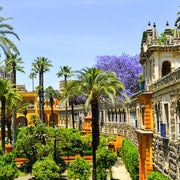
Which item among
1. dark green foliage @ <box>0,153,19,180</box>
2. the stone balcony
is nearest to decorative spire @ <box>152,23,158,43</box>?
the stone balcony

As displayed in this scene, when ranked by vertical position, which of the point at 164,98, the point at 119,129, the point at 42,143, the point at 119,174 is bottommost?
the point at 119,174

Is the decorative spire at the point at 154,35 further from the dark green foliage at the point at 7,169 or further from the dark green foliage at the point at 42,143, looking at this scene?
the dark green foliage at the point at 7,169

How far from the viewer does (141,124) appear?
3344 centimetres

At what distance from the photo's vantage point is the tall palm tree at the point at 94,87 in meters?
29.8

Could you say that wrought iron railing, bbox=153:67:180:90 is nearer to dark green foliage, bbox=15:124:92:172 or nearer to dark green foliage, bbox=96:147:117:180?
dark green foliage, bbox=96:147:117:180

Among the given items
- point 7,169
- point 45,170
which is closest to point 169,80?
point 45,170

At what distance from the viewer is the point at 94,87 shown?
29.8 m

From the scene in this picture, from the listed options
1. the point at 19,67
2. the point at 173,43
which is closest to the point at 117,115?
the point at 19,67

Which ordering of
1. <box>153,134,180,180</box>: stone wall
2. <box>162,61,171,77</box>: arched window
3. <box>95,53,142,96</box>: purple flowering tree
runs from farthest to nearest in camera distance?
<box>95,53,142,96</box>: purple flowering tree < <box>162,61,171,77</box>: arched window < <box>153,134,180,180</box>: stone wall

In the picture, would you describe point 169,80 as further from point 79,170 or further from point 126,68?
point 126,68

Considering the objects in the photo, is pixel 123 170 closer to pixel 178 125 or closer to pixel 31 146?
pixel 31 146

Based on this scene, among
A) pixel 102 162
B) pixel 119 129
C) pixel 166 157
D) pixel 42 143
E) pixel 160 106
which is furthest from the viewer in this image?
pixel 119 129

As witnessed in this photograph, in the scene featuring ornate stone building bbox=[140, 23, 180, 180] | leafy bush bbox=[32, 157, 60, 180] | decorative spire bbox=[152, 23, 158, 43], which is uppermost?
decorative spire bbox=[152, 23, 158, 43]

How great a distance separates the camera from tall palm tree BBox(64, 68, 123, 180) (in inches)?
1172
